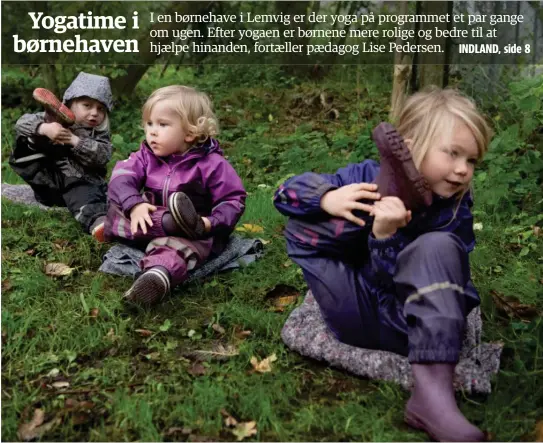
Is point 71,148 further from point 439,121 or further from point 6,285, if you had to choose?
point 439,121

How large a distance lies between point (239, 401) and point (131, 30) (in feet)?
21.7

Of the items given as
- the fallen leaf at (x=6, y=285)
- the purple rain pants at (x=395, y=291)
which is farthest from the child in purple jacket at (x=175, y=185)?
the purple rain pants at (x=395, y=291)

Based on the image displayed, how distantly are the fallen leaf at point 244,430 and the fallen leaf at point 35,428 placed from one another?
0.61 m

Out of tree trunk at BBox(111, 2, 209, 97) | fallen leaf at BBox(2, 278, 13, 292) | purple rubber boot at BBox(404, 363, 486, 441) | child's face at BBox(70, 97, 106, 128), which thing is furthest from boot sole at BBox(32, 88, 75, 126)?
tree trunk at BBox(111, 2, 209, 97)

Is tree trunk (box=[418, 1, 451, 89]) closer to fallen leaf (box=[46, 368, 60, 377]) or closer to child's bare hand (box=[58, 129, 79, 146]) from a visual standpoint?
child's bare hand (box=[58, 129, 79, 146])

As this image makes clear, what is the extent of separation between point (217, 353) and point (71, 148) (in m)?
2.10

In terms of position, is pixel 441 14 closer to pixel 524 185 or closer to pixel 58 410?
pixel 524 185

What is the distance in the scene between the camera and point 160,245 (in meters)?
3.39

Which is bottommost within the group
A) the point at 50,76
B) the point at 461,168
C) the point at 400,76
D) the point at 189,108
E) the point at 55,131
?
the point at 461,168

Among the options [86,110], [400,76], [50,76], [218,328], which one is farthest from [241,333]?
[50,76]

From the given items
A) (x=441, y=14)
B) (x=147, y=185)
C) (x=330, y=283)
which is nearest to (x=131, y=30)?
(x=441, y=14)

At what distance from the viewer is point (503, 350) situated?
2824 mm

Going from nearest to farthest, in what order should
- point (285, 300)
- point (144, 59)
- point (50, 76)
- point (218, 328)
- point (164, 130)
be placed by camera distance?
point (218, 328), point (285, 300), point (164, 130), point (50, 76), point (144, 59)

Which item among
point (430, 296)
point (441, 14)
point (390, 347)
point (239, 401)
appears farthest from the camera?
point (441, 14)
